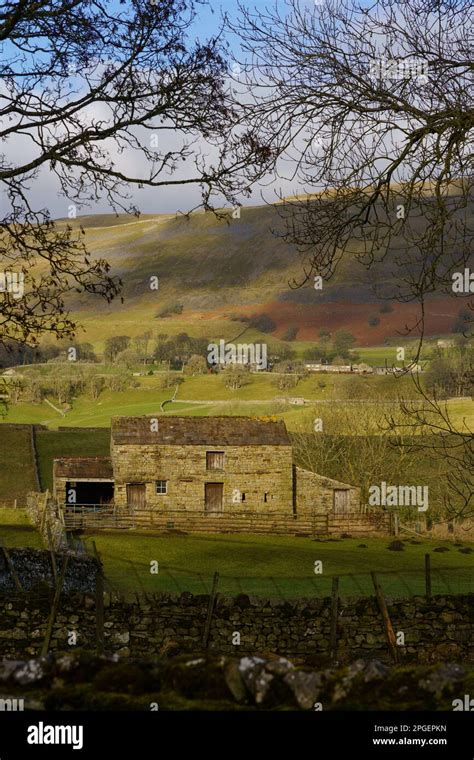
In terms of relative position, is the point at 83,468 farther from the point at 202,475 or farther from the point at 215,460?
the point at 215,460

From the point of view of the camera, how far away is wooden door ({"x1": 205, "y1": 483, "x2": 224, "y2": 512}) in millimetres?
53562

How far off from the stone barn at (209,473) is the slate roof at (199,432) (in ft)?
0.17

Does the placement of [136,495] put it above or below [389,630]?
Result: below

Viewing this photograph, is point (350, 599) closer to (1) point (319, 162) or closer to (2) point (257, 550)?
(1) point (319, 162)

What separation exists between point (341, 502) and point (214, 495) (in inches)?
279

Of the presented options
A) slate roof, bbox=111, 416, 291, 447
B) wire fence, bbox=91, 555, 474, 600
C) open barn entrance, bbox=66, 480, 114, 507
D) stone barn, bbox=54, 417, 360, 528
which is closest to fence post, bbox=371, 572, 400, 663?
wire fence, bbox=91, 555, 474, 600

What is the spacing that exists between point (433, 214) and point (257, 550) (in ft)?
112

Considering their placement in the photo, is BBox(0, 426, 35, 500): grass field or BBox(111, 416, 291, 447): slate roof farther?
BBox(0, 426, 35, 500): grass field

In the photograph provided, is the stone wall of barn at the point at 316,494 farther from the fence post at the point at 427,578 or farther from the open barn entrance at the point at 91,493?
the fence post at the point at 427,578

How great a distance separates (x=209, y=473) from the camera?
176 ft

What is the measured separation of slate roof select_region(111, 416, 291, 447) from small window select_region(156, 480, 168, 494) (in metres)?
2.03

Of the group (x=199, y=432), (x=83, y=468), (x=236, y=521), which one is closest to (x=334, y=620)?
(x=236, y=521)

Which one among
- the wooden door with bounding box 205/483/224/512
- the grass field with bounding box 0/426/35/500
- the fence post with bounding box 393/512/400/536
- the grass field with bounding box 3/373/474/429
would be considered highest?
the wooden door with bounding box 205/483/224/512

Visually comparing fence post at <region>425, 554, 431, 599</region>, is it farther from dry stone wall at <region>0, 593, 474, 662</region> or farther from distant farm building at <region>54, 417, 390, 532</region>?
distant farm building at <region>54, 417, 390, 532</region>
